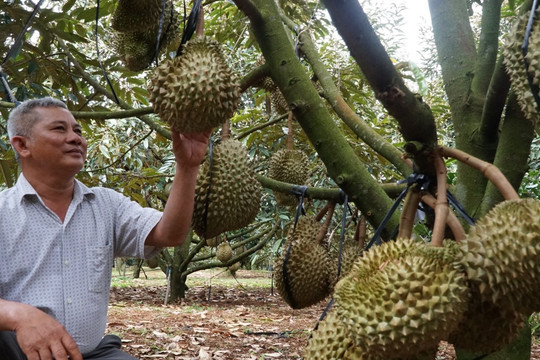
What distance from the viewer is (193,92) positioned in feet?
3.48

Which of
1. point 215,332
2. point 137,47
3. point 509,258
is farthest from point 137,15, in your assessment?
point 215,332

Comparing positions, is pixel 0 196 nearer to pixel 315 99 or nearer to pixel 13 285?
pixel 13 285

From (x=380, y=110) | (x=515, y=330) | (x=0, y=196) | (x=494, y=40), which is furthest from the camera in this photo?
(x=380, y=110)

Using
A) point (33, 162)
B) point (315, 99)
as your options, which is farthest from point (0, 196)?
point (315, 99)

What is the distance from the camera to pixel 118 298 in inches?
272

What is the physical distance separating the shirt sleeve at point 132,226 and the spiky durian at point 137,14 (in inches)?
24.2

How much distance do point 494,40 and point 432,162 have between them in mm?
600

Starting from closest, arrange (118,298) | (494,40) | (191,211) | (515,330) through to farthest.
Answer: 1. (515,330)
2. (494,40)
3. (191,211)
4. (118,298)

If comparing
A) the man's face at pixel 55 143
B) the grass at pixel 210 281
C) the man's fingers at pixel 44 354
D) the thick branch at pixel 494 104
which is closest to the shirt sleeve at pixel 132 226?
the man's face at pixel 55 143

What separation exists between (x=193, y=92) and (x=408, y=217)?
0.50 m

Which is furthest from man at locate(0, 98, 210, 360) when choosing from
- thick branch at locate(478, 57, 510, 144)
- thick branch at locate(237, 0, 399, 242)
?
thick branch at locate(478, 57, 510, 144)

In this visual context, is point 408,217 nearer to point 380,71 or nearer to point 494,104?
point 380,71

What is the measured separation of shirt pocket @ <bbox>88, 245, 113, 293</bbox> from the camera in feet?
5.44

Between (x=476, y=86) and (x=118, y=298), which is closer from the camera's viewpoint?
(x=476, y=86)
